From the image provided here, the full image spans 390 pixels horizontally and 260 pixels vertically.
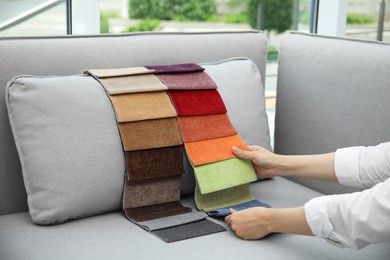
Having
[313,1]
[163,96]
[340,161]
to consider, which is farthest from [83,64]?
[313,1]

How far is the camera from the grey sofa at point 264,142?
152cm

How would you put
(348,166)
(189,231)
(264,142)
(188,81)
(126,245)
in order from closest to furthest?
1. (126,245)
2. (189,231)
3. (348,166)
4. (188,81)
5. (264,142)

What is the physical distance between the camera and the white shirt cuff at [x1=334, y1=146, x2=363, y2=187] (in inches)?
67.2

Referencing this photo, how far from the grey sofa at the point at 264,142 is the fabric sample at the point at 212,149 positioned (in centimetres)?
9

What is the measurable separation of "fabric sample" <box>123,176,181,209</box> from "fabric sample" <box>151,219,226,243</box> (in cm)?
13

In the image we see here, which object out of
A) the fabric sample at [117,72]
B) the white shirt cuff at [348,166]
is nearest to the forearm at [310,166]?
the white shirt cuff at [348,166]

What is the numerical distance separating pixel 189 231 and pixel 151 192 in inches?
6.9

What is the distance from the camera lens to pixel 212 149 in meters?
1.78

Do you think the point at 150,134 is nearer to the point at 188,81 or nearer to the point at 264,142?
the point at 188,81

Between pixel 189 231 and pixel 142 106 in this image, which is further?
pixel 142 106

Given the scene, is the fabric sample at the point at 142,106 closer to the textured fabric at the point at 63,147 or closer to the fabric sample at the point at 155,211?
the textured fabric at the point at 63,147

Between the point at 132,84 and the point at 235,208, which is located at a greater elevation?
the point at 132,84

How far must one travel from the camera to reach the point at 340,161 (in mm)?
1737

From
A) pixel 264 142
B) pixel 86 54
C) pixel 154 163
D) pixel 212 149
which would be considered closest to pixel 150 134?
pixel 154 163
